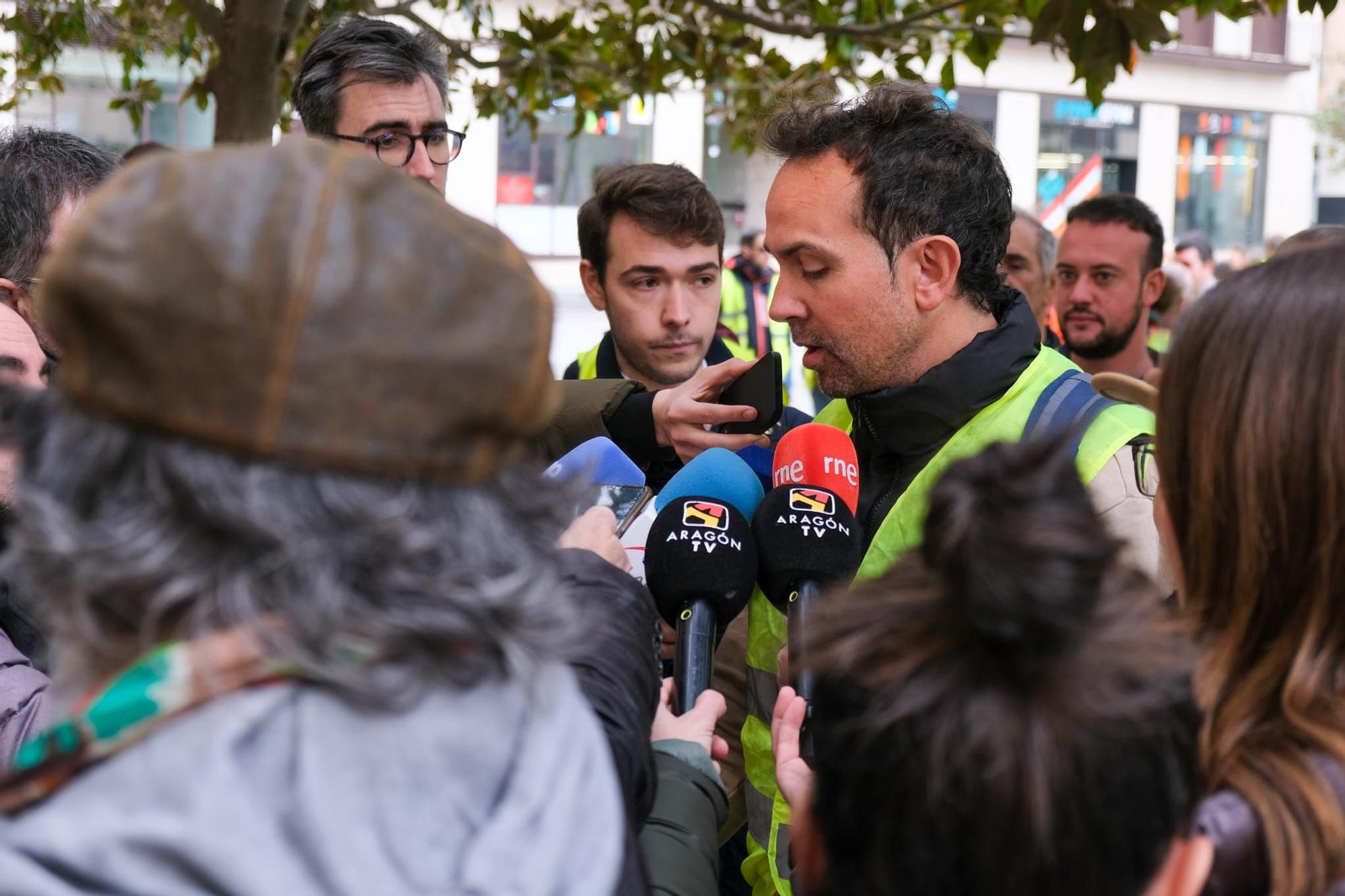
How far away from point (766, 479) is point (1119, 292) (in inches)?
118

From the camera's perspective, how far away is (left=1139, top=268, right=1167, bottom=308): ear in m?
5.21

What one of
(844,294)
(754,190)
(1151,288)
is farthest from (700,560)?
(754,190)

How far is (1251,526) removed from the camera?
1419 millimetres

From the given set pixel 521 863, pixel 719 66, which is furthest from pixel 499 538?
pixel 719 66

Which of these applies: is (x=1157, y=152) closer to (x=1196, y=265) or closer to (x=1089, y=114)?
(x=1089, y=114)

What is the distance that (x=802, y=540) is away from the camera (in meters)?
2.01

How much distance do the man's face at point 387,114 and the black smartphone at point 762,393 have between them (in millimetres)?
1019

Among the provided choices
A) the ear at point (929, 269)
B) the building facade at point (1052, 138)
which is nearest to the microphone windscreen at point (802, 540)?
the ear at point (929, 269)

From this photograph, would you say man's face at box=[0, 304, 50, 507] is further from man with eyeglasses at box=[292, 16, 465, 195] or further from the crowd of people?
the crowd of people

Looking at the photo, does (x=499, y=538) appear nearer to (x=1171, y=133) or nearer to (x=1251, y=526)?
(x=1251, y=526)

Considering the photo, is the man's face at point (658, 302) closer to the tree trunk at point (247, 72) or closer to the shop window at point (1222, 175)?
the tree trunk at point (247, 72)

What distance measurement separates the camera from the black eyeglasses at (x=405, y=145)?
311 centimetres

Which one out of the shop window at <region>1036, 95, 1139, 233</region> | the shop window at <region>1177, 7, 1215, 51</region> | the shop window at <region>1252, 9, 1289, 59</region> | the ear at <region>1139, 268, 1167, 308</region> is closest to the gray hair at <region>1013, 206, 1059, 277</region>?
the ear at <region>1139, 268, 1167, 308</region>

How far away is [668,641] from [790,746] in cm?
48
